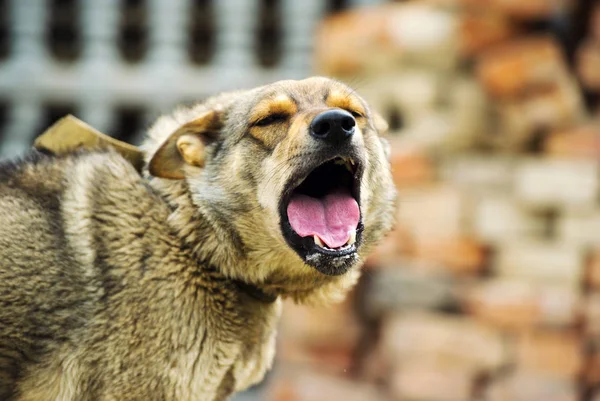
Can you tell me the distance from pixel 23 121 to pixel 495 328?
370 centimetres

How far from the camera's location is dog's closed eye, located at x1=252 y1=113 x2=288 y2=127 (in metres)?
3.70

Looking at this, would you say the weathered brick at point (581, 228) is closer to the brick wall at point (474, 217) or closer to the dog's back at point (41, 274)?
the brick wall at point (474, 217)

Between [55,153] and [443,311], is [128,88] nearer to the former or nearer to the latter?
[443,311]

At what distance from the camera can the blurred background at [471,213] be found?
6.88 meters

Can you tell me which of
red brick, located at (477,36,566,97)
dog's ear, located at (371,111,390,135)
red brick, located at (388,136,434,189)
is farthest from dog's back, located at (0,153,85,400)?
red brick, located at (477,36,566,97)

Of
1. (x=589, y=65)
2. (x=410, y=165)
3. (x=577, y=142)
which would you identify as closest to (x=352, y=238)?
(x=410, y=165)

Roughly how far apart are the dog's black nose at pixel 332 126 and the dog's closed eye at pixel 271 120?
17 centimetres

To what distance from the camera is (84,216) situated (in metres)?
3.64

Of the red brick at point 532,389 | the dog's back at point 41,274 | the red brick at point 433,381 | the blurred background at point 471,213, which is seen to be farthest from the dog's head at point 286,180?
the red brick at point 532,389

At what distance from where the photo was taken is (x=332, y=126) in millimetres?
3555

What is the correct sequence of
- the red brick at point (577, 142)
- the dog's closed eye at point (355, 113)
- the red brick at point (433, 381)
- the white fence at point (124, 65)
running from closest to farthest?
the dog's closed eye at point (355, 113), the red brick at point (433, 381), the red brick at point (577, 142), the white fence at point (124, 65)

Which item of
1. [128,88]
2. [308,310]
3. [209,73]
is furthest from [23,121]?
[308,310]

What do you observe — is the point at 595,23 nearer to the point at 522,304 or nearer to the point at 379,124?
the point at 522,304

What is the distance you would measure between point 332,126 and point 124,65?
194 inches
